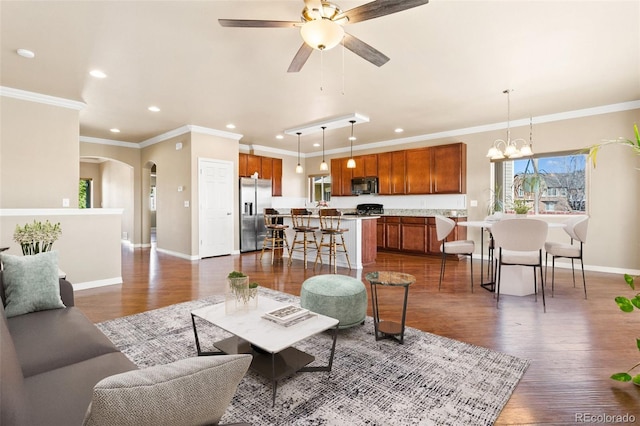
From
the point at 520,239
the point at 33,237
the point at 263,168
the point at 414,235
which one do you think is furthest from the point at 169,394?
the point at 263,168

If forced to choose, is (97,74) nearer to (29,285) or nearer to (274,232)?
(29,285)

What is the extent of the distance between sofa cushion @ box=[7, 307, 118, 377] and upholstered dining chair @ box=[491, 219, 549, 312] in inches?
144

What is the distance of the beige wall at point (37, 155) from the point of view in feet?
14.4

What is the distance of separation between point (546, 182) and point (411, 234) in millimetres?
2652

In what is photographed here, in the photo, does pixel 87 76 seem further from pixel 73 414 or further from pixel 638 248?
pixel 638 248

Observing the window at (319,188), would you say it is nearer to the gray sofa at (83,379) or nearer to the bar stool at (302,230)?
the bar stool at (302,230)

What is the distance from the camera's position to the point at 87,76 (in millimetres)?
3873

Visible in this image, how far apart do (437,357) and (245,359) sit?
75.6 inches

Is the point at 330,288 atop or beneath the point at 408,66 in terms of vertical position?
beneath

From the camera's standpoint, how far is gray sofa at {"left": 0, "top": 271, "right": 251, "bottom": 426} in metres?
0.67

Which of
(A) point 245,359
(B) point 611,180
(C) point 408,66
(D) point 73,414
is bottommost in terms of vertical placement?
(D) point 73,414

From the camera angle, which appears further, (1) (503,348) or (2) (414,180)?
(2) (414,180)

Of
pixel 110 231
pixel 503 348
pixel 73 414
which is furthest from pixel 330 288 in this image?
pixel 110 231

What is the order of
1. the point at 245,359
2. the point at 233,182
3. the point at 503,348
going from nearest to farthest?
the point at 245,359 < the point at 503,348 < the point at 233,182
